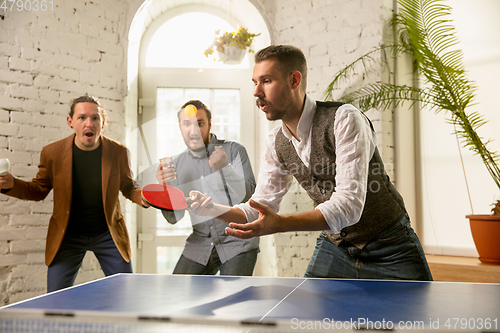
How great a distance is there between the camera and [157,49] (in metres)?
3.88

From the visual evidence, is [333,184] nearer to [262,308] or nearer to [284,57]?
[284,57]

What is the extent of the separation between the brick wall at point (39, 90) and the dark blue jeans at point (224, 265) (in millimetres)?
1137

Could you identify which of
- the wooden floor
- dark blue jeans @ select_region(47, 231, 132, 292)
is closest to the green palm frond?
the wooden floor

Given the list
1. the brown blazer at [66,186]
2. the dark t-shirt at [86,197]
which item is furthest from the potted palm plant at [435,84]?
the dark t-shirt at [86,197]

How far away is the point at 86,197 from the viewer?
9.01 feet

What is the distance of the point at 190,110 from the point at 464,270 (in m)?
2.04

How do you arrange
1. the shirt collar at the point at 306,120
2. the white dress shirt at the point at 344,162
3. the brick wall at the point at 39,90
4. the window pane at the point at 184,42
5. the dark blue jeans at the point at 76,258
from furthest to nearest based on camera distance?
the window pane at the point at 184,42 → the brick wall at the point at 39,90 → the dark blue jeans at the point at 76,258 → the shirt collar at the point at 306,120 → the white dress shirt at the point at 344,162

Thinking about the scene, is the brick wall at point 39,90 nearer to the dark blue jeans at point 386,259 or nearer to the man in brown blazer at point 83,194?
the man in brown blazer at point 83,194

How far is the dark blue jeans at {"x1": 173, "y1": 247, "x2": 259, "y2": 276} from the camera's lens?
97.1 inches

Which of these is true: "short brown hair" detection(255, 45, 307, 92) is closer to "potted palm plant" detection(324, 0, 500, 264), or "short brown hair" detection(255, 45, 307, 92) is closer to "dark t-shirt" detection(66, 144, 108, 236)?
"potted palm plant" detection(324, 0, 500, 264)

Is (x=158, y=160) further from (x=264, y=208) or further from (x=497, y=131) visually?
(x=497, y=131)

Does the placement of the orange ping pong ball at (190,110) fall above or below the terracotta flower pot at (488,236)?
above

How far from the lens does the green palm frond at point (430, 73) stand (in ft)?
9.09

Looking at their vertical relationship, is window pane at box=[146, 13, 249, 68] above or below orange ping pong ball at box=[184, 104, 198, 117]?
above
